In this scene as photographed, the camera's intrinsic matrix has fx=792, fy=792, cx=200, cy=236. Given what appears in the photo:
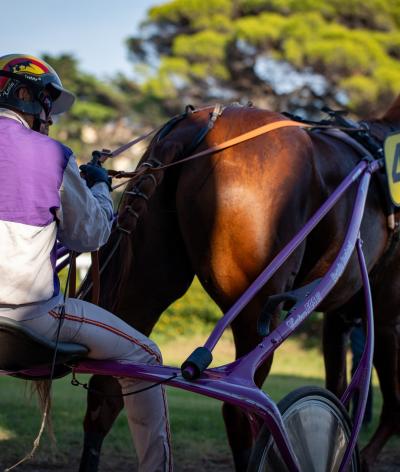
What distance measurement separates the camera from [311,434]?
117 inches

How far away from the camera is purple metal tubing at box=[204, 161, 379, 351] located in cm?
292

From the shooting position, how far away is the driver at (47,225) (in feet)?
7.97

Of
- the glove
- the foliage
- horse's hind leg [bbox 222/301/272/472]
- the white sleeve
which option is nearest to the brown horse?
horse's hind leg [bbox 222/301/272/472]

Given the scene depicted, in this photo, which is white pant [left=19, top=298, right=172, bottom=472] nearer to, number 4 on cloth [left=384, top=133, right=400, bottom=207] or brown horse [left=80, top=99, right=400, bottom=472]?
brown horse [left=80, top=99, right=400, bottom=472]

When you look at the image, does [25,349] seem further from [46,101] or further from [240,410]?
[240,410]

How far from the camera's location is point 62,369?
2.78 meters

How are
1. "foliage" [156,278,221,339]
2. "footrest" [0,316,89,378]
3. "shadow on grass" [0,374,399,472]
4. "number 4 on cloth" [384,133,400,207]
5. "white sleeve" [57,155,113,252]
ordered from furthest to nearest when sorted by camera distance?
"foliage" [156,278,221,339] → "shadow on grass" [0,374,399,472] → "number 4 on cloth" [384,133,400,207] → "white sleeve" [57,155,113,252] → "footrest" [0,316,89,378]

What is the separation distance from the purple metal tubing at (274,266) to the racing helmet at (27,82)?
99 cm

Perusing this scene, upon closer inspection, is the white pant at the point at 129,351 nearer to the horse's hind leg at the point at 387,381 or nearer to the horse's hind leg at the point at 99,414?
the horse's hind leg at the point at 99,414

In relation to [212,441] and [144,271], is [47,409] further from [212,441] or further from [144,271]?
Result: [212,441]

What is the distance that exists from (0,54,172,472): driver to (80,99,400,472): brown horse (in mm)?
672

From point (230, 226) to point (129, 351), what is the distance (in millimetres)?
869

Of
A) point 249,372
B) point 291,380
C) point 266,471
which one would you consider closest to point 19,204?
point 249,372

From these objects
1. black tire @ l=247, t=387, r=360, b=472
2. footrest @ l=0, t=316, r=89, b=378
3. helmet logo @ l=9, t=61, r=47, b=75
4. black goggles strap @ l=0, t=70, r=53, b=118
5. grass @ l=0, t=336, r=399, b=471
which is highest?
helmet logo @ l=9, t=61, r=47, b=75
